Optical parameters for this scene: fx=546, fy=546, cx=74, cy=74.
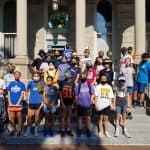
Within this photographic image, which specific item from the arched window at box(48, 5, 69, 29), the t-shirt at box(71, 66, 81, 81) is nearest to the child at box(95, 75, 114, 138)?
the t-shirt at box(71, 66, 81, 81)

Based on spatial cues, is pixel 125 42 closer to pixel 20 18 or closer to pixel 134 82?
pixel 20 18

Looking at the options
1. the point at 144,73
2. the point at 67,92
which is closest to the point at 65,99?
the point at 67,92

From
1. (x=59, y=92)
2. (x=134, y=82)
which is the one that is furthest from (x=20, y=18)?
(x=59, y=92)

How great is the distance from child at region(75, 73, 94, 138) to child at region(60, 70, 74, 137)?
215 millimetres

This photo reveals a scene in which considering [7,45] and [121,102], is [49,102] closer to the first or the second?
[121,102]

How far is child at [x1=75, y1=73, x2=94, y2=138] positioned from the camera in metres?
15.5

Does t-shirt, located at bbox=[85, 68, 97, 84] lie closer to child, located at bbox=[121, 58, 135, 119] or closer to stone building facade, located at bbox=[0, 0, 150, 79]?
child, located at bbox=[121, 58, 135, 119]

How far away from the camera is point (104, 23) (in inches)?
1135

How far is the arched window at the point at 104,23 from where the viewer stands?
28.6m

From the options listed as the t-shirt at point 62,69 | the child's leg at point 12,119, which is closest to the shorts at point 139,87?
the t-shirt at point 62,69

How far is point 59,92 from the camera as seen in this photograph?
15891mm

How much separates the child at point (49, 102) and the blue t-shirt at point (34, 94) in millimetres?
258

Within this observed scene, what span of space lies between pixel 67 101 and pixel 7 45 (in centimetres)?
1352

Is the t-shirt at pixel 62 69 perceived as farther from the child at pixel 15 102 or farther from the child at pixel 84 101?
the child at pixel 15 102
